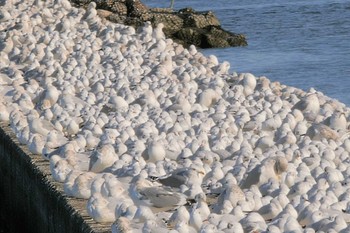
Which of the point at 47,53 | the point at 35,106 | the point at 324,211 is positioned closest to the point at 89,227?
the point at 324,211

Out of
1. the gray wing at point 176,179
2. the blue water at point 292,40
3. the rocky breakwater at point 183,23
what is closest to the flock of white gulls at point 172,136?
the gray wing at point 176,179

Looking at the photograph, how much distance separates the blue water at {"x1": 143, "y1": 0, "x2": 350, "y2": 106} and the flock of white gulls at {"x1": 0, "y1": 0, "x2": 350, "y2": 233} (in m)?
5.52

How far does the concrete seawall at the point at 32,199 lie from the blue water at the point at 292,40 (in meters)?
8.36

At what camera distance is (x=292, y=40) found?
2427cm

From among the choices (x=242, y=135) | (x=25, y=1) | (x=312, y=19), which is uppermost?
(x=242, y=135)

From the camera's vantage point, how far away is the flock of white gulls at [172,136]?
16.9 ft

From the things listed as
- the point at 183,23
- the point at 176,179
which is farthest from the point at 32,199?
the point at 183,23

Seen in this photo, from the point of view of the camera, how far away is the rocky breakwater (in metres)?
21.5

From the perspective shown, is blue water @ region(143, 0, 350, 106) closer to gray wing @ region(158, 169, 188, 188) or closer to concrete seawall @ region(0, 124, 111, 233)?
concrete seawall @ region(0, 124, 111, 233)

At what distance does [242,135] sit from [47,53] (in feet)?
12.5

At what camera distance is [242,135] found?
280 inches

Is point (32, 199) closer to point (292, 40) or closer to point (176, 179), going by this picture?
point (176, 179)

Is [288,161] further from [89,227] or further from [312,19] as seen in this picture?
[312,19]


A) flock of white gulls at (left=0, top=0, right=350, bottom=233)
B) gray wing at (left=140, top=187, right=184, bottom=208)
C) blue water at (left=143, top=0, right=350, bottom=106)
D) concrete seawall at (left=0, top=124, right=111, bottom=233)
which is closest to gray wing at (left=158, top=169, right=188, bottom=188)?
flock of white gulls at (left=0, top=0, right=350, bottom=233)
